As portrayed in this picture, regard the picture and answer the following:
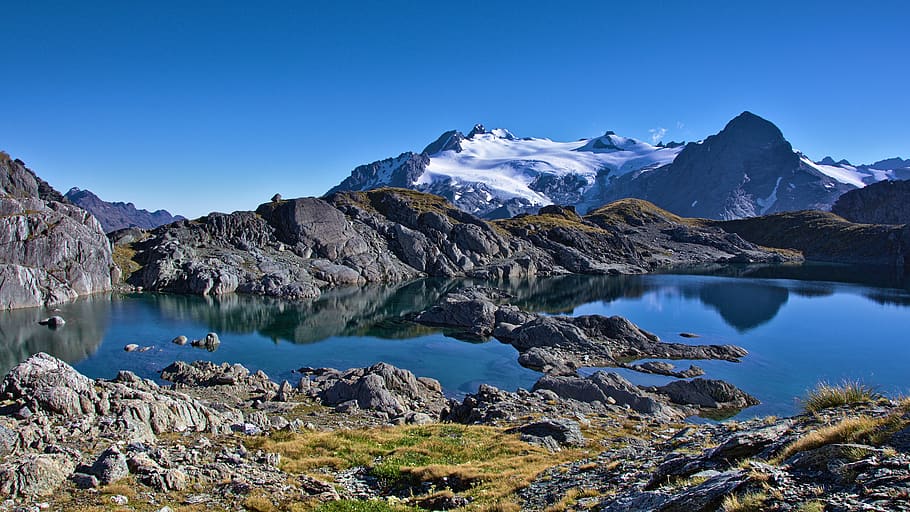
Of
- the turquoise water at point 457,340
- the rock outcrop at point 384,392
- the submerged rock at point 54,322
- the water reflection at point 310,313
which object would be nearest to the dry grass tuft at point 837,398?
the rock outcrop at point 384,392

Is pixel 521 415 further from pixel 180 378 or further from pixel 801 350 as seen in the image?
pixel 801 350

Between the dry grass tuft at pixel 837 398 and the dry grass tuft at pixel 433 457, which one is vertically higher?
the dry grass tuft at pixel 837 398

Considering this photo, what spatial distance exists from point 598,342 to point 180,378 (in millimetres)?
51308

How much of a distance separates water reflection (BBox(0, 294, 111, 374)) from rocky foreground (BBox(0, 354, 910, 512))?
4018 cm

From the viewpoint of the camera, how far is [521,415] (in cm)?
4088

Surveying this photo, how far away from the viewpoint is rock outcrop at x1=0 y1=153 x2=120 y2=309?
92875 mm

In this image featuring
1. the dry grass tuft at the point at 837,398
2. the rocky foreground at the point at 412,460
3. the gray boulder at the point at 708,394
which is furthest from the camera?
the gray boulder at the point at 708,394

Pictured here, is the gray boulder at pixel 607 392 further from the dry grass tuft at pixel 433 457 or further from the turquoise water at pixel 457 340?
the dry grass tuft at pixel 433 457

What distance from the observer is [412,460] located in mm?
24844

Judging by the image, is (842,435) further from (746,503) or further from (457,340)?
(457,340)

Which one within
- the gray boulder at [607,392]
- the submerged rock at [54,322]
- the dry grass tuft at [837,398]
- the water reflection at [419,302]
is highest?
the dry grass tuft at [837,398]

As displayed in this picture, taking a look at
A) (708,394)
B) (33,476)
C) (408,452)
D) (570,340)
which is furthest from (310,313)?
(33,476)

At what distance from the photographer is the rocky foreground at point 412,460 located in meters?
11.3

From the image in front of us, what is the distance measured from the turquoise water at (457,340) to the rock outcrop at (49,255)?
567cm
